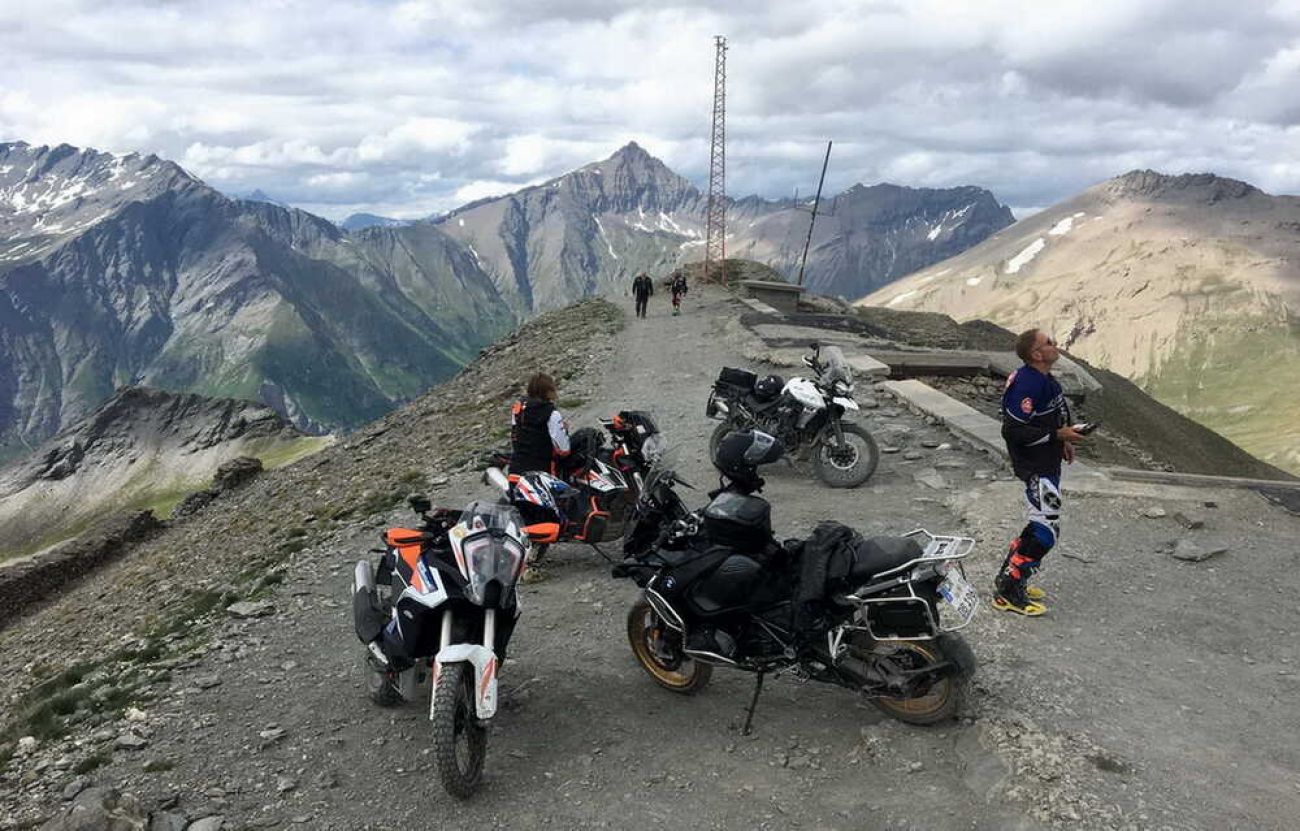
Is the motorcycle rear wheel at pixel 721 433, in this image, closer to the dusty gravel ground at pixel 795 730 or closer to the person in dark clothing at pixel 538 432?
the person in dark clothing at pixel 538 432

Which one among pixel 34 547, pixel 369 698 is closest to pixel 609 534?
pixel 369 698

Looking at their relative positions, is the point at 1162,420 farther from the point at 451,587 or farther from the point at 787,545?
the point at 451,587

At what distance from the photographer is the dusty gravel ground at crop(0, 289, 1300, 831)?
555cm

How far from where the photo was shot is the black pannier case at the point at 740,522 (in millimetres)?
6344

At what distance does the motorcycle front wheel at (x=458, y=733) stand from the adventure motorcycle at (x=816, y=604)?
5.53ft

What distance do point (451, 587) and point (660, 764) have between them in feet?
6.68

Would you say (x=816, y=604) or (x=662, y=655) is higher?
(x=816, y=604)

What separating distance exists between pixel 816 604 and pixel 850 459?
6762 millimetres

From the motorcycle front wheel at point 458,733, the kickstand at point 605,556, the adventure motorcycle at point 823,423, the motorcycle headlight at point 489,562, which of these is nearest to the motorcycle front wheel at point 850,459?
the adventure motorcycle at point 823,423

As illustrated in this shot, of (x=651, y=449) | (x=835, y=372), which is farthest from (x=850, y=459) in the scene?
(x=651, y=449)

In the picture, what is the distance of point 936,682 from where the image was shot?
6117mm

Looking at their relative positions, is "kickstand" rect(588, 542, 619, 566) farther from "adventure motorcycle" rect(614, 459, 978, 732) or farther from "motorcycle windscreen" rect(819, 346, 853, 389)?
"motorcycle windscreen" rect(819, 346, 853, 389)

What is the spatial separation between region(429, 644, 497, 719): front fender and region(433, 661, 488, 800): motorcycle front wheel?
5cm

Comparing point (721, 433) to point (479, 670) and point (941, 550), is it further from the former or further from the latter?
point (479, 670)
